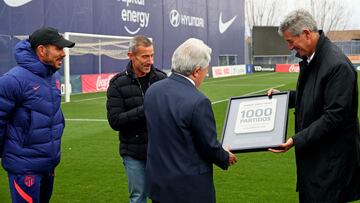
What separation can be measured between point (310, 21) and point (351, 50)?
7246 cm

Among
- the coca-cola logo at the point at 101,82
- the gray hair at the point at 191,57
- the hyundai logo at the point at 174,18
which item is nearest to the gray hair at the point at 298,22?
the gray hair at the point at 191,57

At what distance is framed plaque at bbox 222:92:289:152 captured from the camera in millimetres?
3721

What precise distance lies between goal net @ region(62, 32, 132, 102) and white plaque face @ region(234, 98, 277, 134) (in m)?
17.0

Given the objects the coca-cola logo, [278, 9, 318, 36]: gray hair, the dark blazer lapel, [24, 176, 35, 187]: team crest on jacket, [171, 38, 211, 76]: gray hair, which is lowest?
the coca-cola logo

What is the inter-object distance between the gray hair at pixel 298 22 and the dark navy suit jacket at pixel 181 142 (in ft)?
2.61

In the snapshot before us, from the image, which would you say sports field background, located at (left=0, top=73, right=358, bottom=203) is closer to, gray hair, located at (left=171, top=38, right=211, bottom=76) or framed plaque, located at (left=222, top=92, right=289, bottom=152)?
framed plaque, located at (left=222, top=92, right=289, bottom=152)

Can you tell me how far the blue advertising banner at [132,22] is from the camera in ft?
79.4

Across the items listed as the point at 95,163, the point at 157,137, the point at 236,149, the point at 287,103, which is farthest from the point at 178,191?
the point at 95,163

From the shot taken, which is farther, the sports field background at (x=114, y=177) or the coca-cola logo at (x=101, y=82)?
the coca-cola logo at (x=101, y=82)

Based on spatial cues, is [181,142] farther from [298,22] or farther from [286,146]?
[298,22]

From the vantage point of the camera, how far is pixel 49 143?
397 centimetres

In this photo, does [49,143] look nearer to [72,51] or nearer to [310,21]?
[310,21]

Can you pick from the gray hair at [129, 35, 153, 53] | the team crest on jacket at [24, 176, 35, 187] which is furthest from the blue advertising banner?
the team crest on jacket at [24, 176, 35, 187]

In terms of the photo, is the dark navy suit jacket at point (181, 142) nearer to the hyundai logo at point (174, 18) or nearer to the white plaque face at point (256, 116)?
the white plaque face at point (256, 116)
